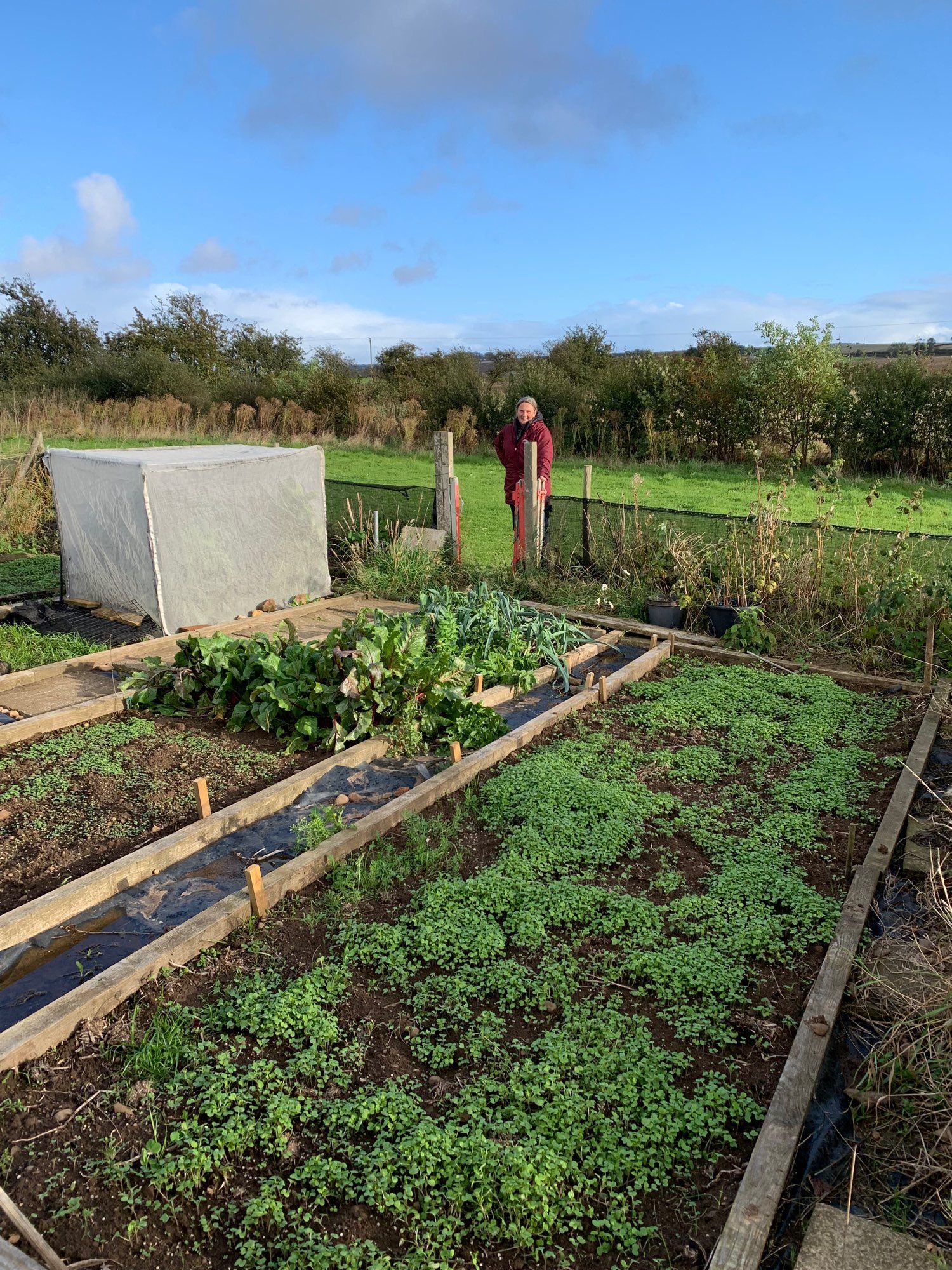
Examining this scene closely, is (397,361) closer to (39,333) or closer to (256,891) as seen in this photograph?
(39,333)

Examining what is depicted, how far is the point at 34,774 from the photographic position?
4.60 metres

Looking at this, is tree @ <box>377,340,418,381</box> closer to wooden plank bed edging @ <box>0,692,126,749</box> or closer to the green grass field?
the green grass field

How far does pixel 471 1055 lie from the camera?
2643mm

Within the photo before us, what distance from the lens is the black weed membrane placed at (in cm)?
214

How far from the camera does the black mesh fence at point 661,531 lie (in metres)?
6.89

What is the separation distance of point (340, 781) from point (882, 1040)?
2754 millimetres

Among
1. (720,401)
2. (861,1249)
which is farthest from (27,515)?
(720,401)

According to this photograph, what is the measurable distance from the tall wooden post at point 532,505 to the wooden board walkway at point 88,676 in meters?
1.39

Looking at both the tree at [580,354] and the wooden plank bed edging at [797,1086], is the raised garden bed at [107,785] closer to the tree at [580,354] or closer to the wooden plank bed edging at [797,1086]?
the wooden plank bed edging at [797,1086]

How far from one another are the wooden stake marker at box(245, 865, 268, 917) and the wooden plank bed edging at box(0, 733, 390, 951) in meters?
0.63

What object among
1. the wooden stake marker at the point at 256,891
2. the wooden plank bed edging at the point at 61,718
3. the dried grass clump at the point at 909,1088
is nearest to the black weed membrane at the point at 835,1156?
the dried grass clump at the point at 909,1088

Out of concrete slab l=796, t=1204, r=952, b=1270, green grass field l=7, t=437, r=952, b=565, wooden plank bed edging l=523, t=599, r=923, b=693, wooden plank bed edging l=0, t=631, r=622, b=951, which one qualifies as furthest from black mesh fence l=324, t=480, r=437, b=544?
concrete slab l=796, t=1204, r=952, b=1270

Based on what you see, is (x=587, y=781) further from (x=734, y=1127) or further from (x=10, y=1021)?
(x=10, y=1021)

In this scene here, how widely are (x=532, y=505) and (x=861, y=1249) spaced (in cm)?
680
